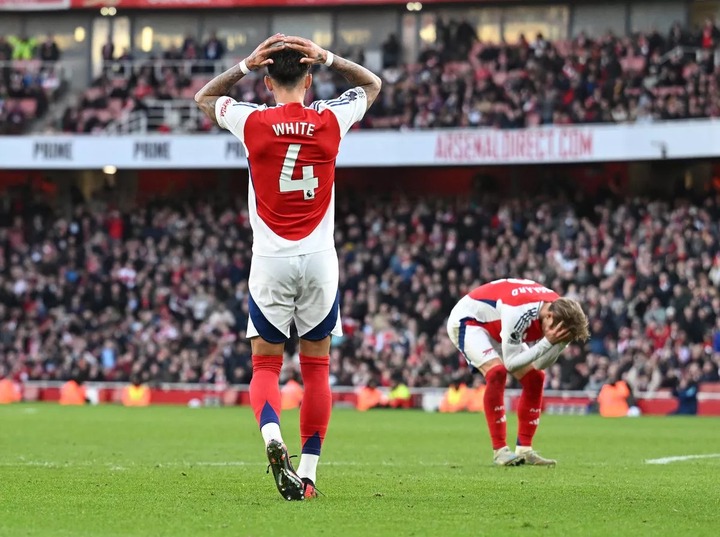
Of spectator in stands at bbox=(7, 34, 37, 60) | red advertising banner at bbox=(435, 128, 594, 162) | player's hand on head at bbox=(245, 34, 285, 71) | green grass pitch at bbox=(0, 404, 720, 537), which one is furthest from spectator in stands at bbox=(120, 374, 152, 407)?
player's hand on head at bbox=(245, 34, 285, 71)

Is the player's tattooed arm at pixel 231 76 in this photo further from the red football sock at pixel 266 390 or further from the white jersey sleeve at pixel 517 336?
the white jersey sleeve at pixel 517 336

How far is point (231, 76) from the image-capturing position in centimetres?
797

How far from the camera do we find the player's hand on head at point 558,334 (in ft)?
34.2

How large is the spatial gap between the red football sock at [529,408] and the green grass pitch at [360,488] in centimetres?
43

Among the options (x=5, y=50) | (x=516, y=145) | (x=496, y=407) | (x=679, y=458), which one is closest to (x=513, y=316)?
(x=496, y=407)

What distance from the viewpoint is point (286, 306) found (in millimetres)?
7941

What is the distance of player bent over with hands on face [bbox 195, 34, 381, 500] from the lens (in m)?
7.89

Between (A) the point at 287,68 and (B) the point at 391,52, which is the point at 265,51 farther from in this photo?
(B) the point at 391,52

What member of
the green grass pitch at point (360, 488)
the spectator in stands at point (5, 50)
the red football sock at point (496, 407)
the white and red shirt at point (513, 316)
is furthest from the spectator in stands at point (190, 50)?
the red football sock at point (496, 407)

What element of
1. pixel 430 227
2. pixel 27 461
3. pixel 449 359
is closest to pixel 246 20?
pixel 430 227

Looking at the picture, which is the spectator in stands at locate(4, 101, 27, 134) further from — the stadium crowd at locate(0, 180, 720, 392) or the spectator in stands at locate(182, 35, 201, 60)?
the spectator in stands at locate(182, 35, 201, 60)

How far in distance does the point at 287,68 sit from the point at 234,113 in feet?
1.47

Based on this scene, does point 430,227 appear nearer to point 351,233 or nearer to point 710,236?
point 351,233

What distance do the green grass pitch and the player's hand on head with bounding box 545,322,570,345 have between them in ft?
3.24
